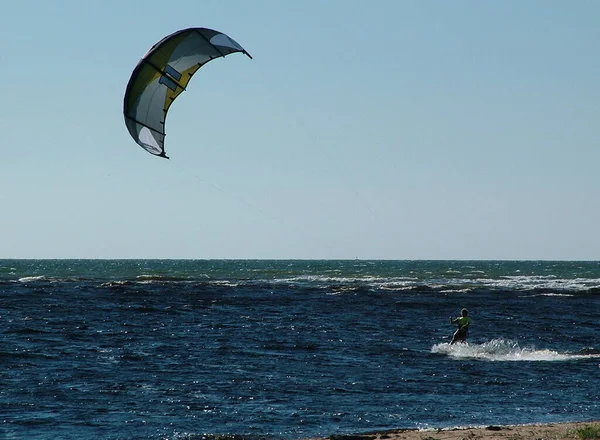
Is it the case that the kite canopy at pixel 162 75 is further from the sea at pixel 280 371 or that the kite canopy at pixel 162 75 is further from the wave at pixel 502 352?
the wave at pixel 502 352

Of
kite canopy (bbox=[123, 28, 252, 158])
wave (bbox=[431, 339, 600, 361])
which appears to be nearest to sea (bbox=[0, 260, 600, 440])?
wave (bbox=[431, 339, 600, 361])

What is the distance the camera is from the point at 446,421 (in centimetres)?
1359

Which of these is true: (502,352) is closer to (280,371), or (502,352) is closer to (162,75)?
(280,371)

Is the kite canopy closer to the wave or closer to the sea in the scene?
the sea

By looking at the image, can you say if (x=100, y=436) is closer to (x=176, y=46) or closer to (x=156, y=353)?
(x=176, y=46)

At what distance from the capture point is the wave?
2184cm

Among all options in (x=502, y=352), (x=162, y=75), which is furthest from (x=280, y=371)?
(x=502, y=352)

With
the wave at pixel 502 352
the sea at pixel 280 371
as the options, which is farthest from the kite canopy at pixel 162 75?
the wave at pixel 502 352

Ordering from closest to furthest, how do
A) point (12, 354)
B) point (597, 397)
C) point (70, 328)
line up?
point (597, 397), point (12, 354), point (70, 328)

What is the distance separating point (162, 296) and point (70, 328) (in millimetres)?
17869

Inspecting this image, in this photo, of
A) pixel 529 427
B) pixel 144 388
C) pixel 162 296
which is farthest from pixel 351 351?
pixel 162 296

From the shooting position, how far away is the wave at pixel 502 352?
21844mm

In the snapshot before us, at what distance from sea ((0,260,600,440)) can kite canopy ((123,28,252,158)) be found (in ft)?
16.3

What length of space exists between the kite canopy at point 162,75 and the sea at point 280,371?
498 centimetres
